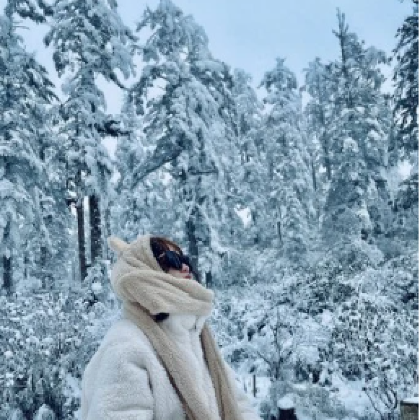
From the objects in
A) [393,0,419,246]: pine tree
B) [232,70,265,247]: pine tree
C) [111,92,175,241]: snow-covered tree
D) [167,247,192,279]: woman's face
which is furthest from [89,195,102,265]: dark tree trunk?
[167,247,192,279]: woman's face

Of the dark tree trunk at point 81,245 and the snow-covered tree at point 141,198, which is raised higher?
the snow-covered tree at point 141,198

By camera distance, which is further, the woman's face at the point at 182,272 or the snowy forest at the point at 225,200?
the snowy forest at the point at 225,200

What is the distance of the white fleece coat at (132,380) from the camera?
1905 mm

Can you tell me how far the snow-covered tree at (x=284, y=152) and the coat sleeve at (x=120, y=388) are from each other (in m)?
25.4

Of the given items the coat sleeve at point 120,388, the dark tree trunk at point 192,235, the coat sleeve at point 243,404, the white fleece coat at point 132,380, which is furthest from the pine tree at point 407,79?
the coat sleeve at point 120,388

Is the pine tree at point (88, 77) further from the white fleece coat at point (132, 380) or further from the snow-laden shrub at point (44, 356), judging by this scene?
the white fleece coat at point (132, 380)

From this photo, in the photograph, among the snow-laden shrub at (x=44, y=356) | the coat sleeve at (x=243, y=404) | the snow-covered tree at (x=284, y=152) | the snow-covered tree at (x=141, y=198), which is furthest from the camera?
the snow-covered tree at (x=284, y=152)

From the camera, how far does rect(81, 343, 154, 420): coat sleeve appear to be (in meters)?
1.90

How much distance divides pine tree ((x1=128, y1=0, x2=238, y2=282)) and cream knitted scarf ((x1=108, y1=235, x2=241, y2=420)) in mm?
14387

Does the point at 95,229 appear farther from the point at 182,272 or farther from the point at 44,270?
the point at 182,272

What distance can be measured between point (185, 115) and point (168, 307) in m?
15.0

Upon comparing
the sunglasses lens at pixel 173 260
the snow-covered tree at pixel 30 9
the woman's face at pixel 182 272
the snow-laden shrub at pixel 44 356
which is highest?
the snow-covered tree at pixel 30 9

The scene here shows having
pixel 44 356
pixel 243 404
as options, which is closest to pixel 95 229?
pixel 44 356

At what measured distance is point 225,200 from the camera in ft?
61.8
